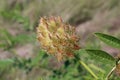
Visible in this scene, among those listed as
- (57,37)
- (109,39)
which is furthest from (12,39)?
(109,39)

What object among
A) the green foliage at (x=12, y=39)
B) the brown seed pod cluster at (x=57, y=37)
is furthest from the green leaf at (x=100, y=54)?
the green foliage at (x=12, y=39)

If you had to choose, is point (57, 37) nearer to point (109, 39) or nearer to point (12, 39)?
point (109, 39)

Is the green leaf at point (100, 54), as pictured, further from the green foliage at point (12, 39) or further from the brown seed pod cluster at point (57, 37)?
the green foliage at point (12, 39)

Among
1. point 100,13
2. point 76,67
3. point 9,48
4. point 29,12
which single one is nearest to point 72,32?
point 76,67

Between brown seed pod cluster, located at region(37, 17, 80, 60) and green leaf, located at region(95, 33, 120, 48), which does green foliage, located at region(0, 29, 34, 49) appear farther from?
green leaf, located at region(95, 33, 120, 48)

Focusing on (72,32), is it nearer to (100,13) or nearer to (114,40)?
(114,40)

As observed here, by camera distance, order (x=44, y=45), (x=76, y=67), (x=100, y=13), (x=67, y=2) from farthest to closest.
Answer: (x=67, y=2) → (x=100, y=13) → (x=76, y=67) → (x=44, y=45)
